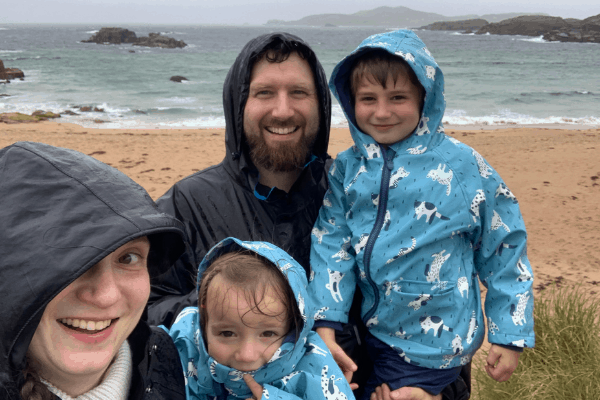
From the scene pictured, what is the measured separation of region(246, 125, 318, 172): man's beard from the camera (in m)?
2.56

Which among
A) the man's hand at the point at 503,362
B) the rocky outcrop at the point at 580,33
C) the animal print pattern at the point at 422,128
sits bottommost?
the man's hand at the point at 503,362

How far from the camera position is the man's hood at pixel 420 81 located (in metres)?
2.34

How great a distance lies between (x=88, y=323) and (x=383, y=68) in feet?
5.73

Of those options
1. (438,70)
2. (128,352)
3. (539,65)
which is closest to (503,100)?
(539,65)

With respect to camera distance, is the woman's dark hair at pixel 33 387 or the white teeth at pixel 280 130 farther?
the white teeth at pixel 280 130

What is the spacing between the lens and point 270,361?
5.62ft

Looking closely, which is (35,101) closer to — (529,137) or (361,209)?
(529,137)

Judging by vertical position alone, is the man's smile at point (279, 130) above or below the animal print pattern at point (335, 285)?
above

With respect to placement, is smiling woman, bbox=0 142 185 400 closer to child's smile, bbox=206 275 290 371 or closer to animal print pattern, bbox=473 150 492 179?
child's smile, bbox=206 275 290 371

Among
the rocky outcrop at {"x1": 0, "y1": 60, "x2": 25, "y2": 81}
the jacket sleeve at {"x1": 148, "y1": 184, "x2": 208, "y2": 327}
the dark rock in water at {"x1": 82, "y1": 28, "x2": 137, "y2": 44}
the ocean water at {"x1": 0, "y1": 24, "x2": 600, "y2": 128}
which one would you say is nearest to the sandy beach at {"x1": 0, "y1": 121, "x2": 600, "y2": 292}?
the ocean water at {"x1": 0, "y1": 24, "x2": 600, "y2": 128}

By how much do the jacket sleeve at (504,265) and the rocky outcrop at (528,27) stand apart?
365ft

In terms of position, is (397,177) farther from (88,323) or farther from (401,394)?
(88,323)

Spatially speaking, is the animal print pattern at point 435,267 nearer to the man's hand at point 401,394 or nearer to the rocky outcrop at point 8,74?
the man's hand at point 401,394

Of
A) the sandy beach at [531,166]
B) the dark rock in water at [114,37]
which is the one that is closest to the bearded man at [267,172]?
the sandy beach at [531,166]
